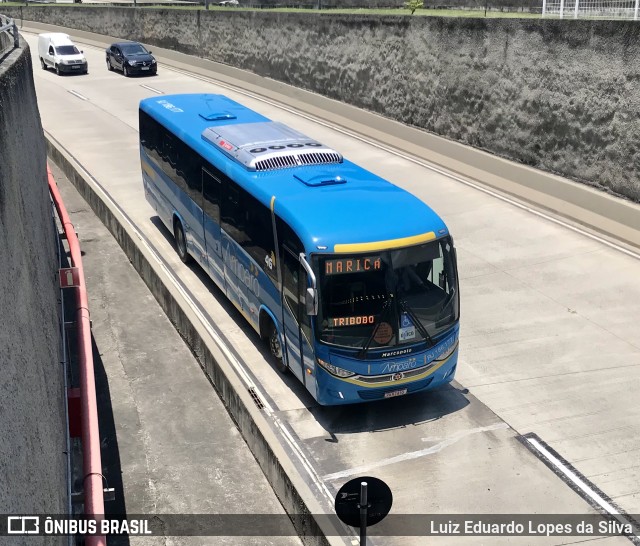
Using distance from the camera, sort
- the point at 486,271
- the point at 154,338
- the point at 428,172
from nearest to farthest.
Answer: the point at 154,338 → the point at 486,271 → the point at 428,172

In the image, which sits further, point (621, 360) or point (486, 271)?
point (486, 271)

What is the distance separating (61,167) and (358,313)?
1875cm

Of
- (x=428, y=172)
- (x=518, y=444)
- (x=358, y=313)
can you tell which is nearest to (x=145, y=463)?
(x=358, y=313)

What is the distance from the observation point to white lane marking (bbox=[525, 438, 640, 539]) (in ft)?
32.6

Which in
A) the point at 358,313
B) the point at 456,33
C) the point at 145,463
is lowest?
the point at 145,463

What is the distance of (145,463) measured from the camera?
1193cm

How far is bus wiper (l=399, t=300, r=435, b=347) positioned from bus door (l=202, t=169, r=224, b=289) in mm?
5008

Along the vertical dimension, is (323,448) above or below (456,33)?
below

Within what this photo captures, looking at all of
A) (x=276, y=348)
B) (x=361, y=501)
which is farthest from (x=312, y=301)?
(x=361, y=501)

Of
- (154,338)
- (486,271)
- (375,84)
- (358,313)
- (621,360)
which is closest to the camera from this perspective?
(358,313)

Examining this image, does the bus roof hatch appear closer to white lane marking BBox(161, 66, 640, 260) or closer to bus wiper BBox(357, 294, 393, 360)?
bus wiper BBox(357, 294, 393, 360)

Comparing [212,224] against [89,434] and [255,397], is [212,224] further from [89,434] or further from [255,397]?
Result: [89,434]

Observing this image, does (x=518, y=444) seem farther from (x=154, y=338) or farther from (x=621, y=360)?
(x=154, y=338)

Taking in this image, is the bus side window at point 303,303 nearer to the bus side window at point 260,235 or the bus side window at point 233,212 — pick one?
the bus side window at point 260,235
